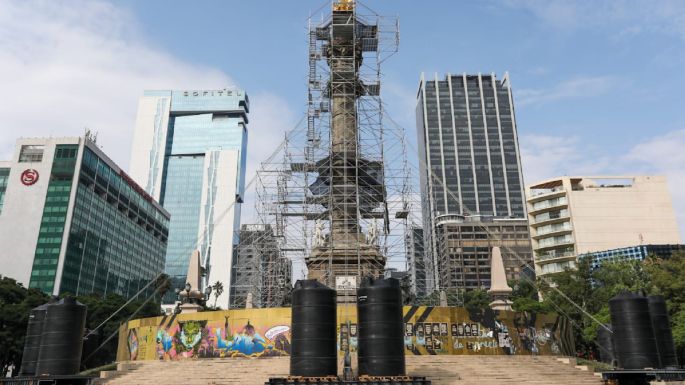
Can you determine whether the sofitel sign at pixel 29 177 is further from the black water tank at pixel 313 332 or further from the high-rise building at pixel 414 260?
the black water tank at pixel 313 332

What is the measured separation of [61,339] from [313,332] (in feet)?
41.4

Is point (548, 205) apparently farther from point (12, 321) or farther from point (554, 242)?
point (12, 321)

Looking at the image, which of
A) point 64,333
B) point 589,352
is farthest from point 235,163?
point 64,333

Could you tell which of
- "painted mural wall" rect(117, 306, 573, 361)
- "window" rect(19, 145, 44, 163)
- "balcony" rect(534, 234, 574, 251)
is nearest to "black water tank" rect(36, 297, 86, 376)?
"painted mural wall" rect(117, 306, 573, 361)

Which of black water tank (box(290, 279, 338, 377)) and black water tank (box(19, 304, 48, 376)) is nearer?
black water tank (box(290, 279, 338, 377))

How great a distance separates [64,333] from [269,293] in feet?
69.4

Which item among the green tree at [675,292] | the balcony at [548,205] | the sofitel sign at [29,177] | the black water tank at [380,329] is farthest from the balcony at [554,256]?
the sofitel sign at [29,177]

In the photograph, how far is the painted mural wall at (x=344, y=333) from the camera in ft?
92.4

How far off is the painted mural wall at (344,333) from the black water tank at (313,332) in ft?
24.4

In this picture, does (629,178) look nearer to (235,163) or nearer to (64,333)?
(64,333)

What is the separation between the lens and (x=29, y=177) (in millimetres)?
92062

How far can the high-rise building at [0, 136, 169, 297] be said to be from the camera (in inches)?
3425

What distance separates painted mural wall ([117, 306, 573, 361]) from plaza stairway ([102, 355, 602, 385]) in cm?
63

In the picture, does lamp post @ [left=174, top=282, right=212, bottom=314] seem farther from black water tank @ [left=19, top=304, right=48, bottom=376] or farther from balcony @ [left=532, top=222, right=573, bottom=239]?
balcony @ [left=532, top=222, right=573, bottom=239]
